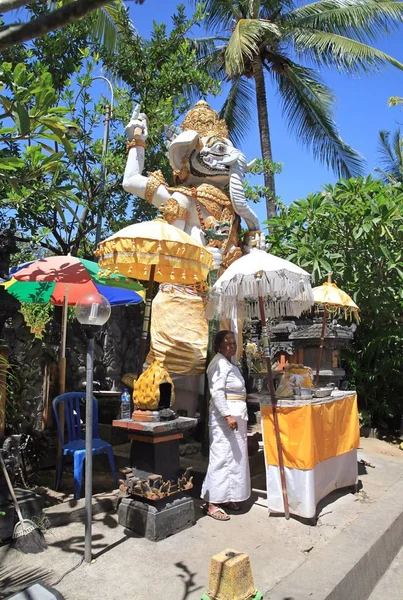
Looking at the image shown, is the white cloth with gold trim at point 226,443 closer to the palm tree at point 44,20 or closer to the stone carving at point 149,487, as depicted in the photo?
the stone carving at point 149,487

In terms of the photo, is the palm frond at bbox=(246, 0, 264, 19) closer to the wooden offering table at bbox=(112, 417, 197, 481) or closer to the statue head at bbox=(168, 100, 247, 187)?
the statue head at bbox=(168, 100, 247, 187)

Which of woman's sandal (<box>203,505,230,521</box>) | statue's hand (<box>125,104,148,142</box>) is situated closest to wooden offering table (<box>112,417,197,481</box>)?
woman's sandal (<box>203,505,230,521</box>)

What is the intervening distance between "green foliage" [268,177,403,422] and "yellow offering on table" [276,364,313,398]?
8.66 ft

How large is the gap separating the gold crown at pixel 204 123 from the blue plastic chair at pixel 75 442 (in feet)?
12.8

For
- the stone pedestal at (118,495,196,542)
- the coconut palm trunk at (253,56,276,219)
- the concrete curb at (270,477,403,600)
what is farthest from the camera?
the coconut palm trunk at (253,56,276,219)

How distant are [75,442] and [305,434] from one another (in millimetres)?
2251

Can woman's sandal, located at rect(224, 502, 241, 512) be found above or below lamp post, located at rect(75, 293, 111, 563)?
below

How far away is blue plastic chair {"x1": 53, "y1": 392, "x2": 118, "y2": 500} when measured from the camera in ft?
14.3

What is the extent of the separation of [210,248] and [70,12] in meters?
4.76

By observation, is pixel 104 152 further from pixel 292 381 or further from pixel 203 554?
pixel 203 554

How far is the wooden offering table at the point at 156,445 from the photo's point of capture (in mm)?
3925

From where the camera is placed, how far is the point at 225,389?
4.39 meters

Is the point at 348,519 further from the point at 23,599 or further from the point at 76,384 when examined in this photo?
the point at 76,384

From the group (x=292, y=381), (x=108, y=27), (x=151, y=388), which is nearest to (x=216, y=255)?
(x=292, y=381)
